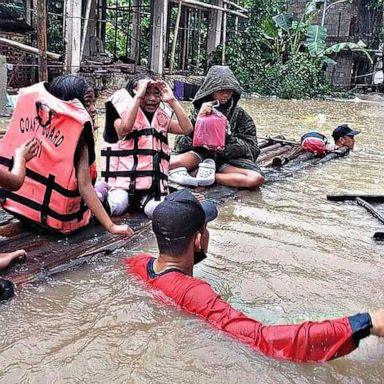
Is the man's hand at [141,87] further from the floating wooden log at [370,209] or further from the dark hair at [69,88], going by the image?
the floating wooden log at [370,209]

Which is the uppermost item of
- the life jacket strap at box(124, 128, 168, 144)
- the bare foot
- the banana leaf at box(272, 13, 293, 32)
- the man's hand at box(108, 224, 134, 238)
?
the banana leaf at box(272, 13, 293, 32)

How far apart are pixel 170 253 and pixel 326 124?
1182 cm

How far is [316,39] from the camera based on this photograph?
21203 mm

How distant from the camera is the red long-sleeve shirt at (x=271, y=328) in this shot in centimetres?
216

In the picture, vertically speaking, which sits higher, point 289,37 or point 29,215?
point 289,37

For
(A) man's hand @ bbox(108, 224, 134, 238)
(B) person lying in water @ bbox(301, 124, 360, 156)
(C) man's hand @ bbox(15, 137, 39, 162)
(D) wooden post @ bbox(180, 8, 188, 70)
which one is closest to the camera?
(C) man's hand @ bbox(15, 137, 39, 162)

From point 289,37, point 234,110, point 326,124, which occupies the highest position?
point 289,37

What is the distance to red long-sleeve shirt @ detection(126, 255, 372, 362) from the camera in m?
2.16

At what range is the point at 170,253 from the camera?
105 inches

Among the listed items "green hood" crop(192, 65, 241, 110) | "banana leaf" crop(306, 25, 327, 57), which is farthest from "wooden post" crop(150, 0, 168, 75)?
"green hood" crop(192, 65, 241, 110)

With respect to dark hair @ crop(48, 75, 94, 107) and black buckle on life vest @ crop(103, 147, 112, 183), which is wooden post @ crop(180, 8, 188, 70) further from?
dark hair @ crop(48, 75, 94, 107)

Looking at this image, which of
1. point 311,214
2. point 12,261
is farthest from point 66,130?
point 311,214

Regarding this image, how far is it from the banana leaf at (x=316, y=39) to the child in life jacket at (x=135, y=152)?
1819 centimetres

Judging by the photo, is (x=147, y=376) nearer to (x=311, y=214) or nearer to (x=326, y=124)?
(x=311, y=214)
